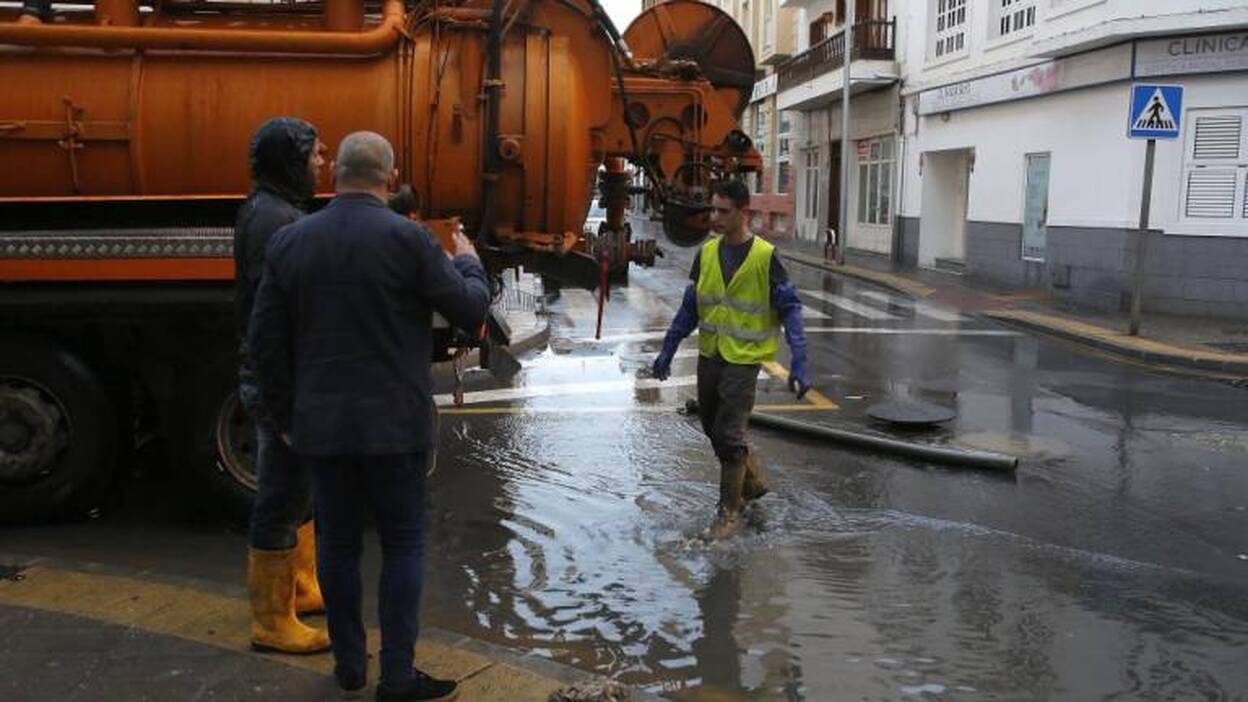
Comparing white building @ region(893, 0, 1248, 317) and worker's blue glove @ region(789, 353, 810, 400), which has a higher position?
white building @ region(893, 0, 1248, 317)

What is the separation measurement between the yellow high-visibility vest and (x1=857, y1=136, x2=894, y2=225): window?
22.5 meters

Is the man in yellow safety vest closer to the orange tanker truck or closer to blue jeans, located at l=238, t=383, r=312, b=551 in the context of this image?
the orange tanker truck

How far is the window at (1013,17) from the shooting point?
2008cm

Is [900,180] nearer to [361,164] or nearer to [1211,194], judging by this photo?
[1211,194]

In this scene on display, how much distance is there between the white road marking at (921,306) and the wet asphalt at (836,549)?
21.1ft

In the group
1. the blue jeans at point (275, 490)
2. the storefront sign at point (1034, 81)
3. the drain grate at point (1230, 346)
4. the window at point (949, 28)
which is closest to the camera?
the blue jeans at point (275, 490)

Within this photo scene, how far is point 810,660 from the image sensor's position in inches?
165

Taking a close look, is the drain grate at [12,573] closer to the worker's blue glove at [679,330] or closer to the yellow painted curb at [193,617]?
the yellow painted curb at [193,617]

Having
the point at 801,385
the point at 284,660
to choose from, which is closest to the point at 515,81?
the point at 801,385

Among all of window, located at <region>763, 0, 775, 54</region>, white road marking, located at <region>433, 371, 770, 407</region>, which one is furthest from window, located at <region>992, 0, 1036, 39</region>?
window, located at <region>763, 0, 775, 54</region>

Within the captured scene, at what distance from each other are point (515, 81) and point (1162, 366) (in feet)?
30.0

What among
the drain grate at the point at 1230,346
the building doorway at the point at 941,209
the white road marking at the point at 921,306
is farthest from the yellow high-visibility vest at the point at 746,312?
the building doorway at the point at 941,209

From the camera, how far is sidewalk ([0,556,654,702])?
3637 millimetres

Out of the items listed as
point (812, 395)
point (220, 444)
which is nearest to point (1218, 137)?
point (812, 395)
